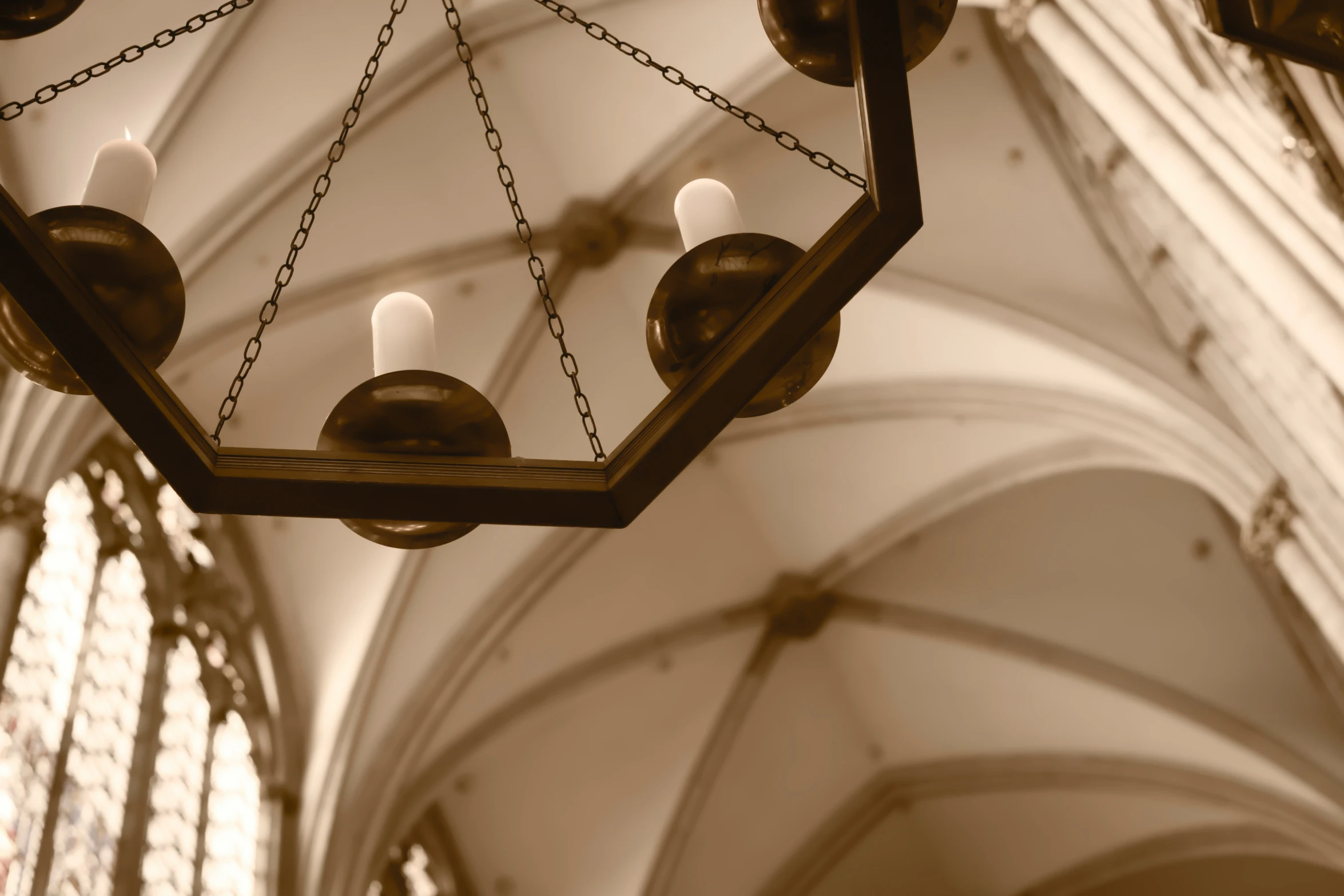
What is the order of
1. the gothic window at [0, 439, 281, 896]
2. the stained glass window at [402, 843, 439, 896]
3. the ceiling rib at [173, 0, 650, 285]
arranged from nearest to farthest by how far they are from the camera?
the gothic window at [0, 439, 281, 896]
the ceiling rib at [173, 0, 650, 285]
the stained glass window at [402, 843, 439, 896]

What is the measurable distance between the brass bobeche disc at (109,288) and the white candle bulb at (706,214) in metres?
0.91

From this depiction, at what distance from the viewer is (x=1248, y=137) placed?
209 inches

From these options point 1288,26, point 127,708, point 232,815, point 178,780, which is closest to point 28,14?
point 1288,26

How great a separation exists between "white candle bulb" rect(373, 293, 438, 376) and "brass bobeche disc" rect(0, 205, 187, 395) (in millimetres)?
331

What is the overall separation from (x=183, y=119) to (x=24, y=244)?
20.8 feet

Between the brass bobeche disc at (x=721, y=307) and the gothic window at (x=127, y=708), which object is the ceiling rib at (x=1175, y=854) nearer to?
the gothic window at (x=127, y=708)

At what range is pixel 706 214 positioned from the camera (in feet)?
8.79

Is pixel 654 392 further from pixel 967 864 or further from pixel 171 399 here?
pixel 171 399

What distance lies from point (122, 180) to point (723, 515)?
851cm

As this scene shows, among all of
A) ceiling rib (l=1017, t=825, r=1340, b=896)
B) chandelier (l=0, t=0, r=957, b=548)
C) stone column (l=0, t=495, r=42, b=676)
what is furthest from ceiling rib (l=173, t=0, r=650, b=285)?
ceiling rib (l=1017, t=825, r=1340, b=896)

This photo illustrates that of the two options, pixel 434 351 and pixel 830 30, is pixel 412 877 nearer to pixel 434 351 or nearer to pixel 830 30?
pixel 434 351

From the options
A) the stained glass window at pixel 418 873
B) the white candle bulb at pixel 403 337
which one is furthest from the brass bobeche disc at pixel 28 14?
the stained glass window at pixel 418 873

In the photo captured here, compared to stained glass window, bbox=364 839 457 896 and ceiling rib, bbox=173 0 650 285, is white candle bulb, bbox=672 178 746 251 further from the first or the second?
stained glass window, bbox=364 839 457 896

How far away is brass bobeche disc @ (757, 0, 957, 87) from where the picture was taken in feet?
7.73
